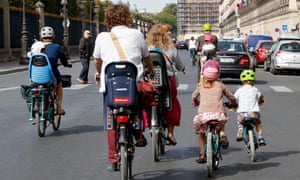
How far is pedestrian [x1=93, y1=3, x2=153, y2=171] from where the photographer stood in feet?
24.1

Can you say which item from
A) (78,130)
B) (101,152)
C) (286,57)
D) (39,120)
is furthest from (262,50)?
(101,152)

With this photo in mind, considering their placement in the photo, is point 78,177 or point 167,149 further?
point 167,149

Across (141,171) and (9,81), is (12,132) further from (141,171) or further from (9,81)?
(9,81)

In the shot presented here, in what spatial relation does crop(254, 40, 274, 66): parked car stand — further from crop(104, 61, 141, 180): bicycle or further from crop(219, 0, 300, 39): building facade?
crop(104, 61, 141, 180): bicycle

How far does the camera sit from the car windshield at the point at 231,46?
25781 mm

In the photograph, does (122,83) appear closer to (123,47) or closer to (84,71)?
(123,47)

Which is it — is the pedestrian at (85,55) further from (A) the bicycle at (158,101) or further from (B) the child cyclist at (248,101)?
(B) the child cyclist at (248,101)

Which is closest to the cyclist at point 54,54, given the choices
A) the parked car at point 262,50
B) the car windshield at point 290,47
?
the car windshield at point 290,47

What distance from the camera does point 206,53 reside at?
1555 cm

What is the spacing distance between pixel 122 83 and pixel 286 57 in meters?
25.6

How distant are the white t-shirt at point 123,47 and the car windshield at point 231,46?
18.4 meters

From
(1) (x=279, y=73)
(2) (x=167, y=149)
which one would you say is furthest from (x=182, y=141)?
(1) (x=279, y=73)

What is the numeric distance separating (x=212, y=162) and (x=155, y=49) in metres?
1.82

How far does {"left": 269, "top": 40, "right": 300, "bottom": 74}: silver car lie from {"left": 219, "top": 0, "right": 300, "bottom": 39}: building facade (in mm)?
27246
